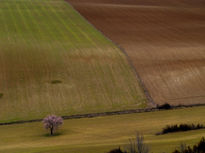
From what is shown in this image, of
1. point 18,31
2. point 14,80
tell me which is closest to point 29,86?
point 14,80

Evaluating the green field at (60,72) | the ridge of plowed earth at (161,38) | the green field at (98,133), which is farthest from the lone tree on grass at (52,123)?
the ridge of plowed earth at (161,38)

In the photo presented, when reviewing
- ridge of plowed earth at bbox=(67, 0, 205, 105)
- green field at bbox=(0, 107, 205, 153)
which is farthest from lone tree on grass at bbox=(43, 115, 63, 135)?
ridge of plowed earth at bbox=(67, 0, 205, 105)

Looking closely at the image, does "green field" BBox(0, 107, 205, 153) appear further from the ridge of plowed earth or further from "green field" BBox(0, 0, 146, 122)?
the ridge of plowed earth

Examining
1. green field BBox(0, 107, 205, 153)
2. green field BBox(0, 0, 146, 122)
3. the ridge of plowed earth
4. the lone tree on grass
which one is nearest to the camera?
green field BBox(0, 107, 205, 153)

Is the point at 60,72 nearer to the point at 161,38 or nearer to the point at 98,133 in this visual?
the point at 98,133

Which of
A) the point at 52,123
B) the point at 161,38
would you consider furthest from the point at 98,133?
the point at 161,38

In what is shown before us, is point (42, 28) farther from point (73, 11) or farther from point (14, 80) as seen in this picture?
point (14, 80)
